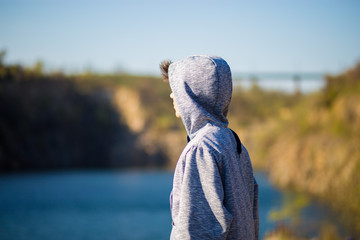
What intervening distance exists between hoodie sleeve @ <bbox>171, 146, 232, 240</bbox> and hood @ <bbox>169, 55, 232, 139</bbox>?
18 cm

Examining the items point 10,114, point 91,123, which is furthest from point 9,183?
point 91,123

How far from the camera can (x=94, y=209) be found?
16.8 m

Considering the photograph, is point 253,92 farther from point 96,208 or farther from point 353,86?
point 96,208

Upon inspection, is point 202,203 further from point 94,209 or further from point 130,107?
point 130,107

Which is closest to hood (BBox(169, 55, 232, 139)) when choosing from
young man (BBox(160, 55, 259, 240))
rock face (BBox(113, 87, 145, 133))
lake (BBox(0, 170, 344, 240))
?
young man (BBox(160, 55, 259, 240))

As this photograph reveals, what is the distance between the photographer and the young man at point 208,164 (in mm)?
1650

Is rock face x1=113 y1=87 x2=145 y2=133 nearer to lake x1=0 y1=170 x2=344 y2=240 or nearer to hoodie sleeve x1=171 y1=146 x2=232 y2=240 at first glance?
lake x1=0 y1=170 x2=344 y2=240

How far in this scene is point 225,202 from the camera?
173cm

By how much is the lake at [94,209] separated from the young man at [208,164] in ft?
28.0

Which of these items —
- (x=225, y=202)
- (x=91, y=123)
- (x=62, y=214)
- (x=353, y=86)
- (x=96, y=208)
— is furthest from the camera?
(x=91, y=123)

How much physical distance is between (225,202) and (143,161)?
40.0m

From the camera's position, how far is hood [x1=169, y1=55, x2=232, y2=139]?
1.80 m

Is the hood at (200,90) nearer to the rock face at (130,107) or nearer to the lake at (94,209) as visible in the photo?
the lake at (94,209)

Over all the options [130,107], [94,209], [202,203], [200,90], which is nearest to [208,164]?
[202,203]
